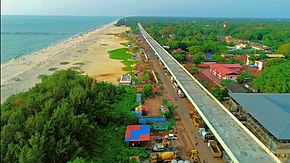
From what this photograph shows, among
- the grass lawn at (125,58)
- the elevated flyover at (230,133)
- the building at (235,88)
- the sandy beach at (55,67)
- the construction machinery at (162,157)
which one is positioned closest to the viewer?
the elevated flyover at (230,133)

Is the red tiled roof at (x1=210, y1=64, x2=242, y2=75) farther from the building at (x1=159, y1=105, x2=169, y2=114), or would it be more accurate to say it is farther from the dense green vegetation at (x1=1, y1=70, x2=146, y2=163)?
the dense green vegetation at (x1=1, y1=70, x2=146, y2=163)

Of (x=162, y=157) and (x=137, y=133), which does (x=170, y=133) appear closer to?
(x=137, y=133)

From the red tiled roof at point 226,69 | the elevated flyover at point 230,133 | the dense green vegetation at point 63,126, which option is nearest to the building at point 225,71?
the red tiled roof at point 226,69

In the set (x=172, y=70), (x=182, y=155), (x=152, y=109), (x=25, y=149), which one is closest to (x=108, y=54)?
(x=172, y=70)

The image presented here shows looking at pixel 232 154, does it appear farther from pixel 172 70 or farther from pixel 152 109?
pixel 172 70

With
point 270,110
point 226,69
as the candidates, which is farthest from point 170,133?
point 226,69

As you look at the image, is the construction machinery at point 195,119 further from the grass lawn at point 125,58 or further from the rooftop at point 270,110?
the grass lawn at point 125,58
